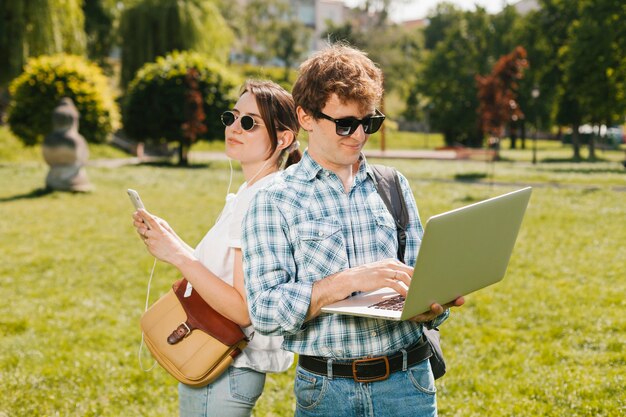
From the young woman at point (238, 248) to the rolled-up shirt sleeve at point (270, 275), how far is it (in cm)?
18

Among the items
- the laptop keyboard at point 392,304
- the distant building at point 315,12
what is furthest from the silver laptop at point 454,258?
the distant building at point 315,12

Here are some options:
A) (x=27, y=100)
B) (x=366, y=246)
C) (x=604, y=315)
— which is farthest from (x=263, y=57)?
(x=366, y=246)

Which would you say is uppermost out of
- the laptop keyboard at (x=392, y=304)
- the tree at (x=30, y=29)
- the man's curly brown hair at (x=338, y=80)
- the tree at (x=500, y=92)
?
the tree at (x=30, y=29)

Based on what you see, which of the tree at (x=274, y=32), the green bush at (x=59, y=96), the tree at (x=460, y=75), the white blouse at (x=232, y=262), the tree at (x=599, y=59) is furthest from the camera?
the tree at (x=274, y=32)

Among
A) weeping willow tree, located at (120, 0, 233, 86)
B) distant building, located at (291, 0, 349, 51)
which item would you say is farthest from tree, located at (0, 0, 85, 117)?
distant building, located at (291, 0, 349, 51)

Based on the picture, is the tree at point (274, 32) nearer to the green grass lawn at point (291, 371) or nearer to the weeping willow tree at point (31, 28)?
the weeping willow tree at point (31, 28)

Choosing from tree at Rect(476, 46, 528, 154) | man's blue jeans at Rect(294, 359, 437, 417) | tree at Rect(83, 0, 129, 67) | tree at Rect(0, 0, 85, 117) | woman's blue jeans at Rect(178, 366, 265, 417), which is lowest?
woman's blue jeans at Rect(178, 366, 265, 417)

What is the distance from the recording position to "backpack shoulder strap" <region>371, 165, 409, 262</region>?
2.23 metres

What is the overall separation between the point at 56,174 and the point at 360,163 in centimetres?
1460

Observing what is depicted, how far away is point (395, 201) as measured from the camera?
7.39 ft

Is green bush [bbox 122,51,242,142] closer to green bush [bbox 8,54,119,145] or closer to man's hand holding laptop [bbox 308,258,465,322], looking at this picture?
green bush [bbox 8,54,119,145]

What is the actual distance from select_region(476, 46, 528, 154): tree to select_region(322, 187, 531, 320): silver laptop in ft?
83.2

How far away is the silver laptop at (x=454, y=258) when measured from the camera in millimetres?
1812

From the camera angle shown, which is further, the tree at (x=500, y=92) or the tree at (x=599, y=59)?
the tree at (x=599, y=59)
